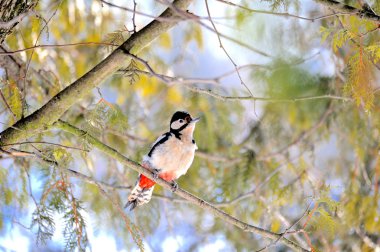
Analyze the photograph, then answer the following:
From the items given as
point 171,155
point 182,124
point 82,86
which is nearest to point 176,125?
point 182,124

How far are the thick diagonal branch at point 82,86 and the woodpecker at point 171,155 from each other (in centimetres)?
123

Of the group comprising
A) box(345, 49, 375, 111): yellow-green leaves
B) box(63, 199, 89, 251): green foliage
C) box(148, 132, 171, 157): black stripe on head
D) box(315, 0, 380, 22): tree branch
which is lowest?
box(63, 199, 89, 251): green foliage

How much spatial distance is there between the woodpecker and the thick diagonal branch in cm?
123

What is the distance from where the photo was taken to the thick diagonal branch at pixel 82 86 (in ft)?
6.88

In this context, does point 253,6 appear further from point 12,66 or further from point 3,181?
point 3,181

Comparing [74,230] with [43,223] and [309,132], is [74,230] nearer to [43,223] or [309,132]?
[43,223]

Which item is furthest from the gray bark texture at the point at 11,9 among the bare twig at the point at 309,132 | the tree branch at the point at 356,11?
the bare twig at the point at 309,132

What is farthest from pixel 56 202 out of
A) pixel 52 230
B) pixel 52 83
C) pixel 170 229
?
pixel 170 229

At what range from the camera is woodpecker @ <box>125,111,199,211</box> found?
3.35 metres

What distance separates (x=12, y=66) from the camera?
9.37 feet

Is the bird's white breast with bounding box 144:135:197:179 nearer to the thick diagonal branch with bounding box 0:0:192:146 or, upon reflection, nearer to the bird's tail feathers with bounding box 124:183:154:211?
the bird's tail feathers with bounding box 124:183:154:211

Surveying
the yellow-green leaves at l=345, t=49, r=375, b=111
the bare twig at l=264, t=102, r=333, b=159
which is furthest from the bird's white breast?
the yellow-green leaves at l=345, t=49, r=375, b=111

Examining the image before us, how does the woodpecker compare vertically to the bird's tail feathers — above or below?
above

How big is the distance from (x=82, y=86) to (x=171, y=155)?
131 cm
